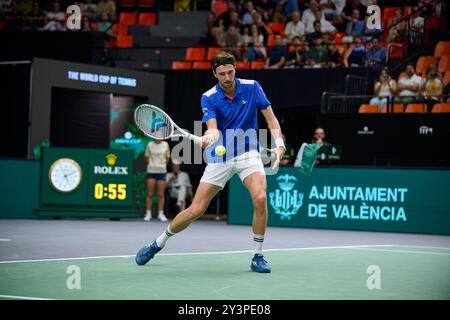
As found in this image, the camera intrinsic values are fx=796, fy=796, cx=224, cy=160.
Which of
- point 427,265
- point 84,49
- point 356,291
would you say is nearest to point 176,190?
point 84,49

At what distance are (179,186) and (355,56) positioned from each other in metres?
5.34

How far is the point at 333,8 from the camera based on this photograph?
2198 centimetres

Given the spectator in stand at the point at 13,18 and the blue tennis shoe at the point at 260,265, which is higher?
the spectator in stand at the point at 13,18

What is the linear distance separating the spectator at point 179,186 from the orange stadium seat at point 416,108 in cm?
541

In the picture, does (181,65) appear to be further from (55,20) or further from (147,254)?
(147,254)

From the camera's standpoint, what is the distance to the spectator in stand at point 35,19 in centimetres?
2152

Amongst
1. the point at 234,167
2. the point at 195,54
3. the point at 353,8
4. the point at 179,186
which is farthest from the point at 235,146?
the point at 195,54

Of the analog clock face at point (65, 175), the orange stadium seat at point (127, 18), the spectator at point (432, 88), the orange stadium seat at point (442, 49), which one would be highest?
the orange stadium seat at point (127, 18)

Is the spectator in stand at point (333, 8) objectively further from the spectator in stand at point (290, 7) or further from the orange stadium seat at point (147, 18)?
the orange stadium seat at point (147, 18)

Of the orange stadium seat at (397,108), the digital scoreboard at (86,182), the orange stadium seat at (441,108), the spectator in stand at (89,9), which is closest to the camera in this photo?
the orange stadium seat at (441,108)

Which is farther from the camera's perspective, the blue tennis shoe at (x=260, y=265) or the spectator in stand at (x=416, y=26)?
the spectator in stand at (x=416, y=26)

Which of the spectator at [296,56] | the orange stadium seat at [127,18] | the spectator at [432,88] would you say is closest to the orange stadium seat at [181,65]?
the spectator at [296,56]

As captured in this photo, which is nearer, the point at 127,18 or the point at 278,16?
the point at 278,16

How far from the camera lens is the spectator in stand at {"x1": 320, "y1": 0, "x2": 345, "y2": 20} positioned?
71.8 ft
